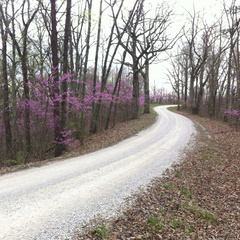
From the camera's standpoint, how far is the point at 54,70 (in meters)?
9.39

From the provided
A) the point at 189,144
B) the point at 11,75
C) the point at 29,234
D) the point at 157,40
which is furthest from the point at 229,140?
the point at 11,75

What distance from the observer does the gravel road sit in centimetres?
347

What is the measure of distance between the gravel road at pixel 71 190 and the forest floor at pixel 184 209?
36cm

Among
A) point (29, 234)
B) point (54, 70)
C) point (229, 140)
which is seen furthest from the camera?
point (229, 140)

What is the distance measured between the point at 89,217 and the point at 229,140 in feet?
35.1

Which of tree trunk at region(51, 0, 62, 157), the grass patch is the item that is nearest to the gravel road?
the grass patch

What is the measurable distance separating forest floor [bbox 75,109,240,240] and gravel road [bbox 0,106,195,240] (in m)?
0.36

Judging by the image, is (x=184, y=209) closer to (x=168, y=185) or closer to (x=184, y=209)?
(x=184, y=209)

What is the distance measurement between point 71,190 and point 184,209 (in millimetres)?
2761

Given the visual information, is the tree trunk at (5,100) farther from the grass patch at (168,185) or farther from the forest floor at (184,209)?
the grass patch at (168,185)

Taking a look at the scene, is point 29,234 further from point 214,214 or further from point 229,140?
point 229,140

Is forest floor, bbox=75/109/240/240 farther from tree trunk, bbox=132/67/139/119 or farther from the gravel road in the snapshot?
tree trunk, bbox=132/67/139/119

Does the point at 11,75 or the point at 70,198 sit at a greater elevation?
the point at 11,75

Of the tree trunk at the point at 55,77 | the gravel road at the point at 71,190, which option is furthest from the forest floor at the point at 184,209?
the tree trunk at the point at 55,77
